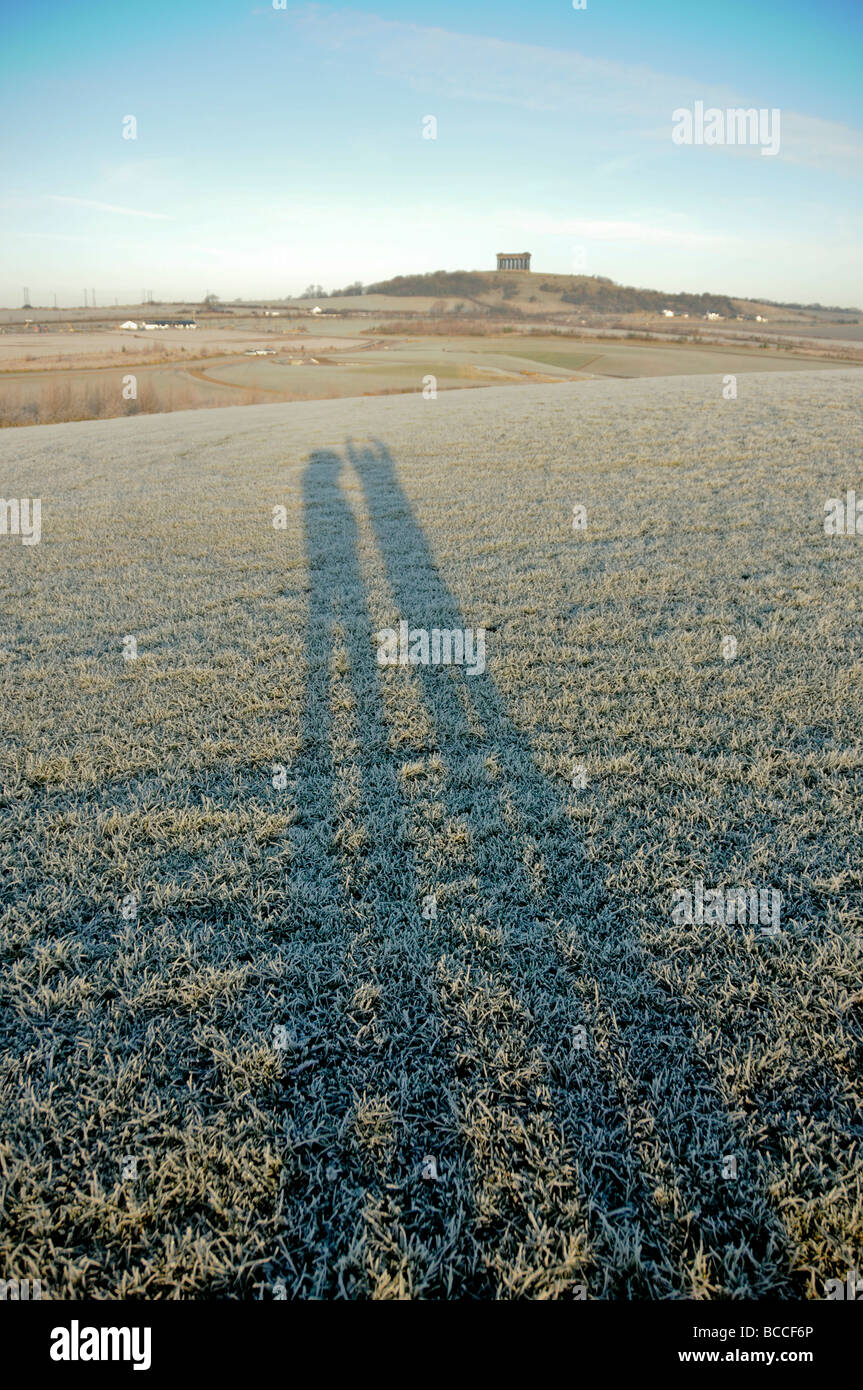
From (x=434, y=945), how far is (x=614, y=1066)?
93cm

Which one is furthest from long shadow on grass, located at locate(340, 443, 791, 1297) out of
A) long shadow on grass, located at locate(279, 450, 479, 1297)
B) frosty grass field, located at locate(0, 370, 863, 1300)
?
long shadow on grass, located at locate(279, 450, 479, 1297)

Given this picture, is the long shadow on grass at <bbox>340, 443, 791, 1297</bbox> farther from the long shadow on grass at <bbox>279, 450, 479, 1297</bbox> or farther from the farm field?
the farm field

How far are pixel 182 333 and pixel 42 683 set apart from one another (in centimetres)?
9159

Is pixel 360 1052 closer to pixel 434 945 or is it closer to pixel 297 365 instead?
pixel 434 945

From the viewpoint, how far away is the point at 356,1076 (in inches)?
103

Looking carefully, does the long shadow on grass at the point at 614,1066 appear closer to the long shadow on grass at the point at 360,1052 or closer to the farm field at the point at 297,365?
the long shadow on grass at the point at 360,1052

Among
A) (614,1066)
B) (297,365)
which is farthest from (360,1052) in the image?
(297,365)

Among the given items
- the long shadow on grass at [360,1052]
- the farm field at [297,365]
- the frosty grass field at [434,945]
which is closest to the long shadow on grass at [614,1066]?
the frosty grass field at [434,945]

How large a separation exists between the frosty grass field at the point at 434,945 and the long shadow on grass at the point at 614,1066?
0.04 ft

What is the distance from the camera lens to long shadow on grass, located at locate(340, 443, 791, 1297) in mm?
2105

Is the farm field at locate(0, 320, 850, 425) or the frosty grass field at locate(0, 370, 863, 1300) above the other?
the farm field at locate(0, 320, 850, 425)

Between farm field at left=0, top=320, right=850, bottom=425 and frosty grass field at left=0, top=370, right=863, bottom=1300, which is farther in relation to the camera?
farm field at left=0, top=320, right=850, bottom=425

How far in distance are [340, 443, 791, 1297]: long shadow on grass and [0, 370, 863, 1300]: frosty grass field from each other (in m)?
0.01
